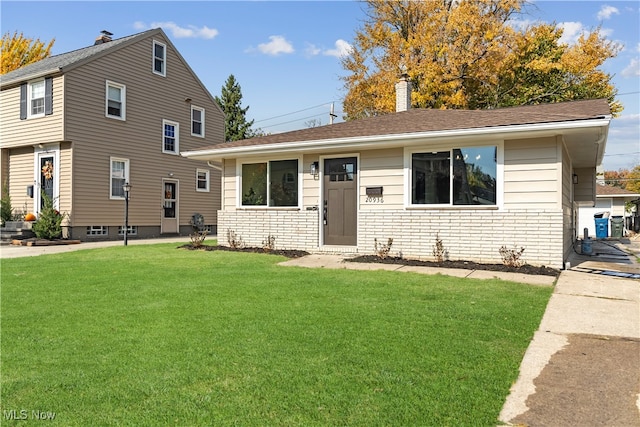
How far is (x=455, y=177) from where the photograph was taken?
8.78 meters

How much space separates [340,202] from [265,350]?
22.9 feet

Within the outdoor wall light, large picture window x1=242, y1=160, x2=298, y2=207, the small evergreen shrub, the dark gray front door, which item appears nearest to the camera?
the dark gray front door

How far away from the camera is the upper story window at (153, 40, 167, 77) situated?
1866cm

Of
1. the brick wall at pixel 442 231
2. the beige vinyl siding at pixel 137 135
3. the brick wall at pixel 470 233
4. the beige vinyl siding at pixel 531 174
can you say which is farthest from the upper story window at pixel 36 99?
the beige vinyl siding at pixel 531 174

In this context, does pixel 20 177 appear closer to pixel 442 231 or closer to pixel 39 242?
pixel 39 242

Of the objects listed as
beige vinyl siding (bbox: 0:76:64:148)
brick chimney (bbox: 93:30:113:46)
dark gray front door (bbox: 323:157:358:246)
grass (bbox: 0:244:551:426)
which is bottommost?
grass (bbox: 0:244:551:426)

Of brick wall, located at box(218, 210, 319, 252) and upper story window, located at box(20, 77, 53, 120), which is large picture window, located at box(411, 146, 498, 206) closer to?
brick wall, located at box(218, 210, 319, 252)

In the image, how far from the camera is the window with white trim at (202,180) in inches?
813

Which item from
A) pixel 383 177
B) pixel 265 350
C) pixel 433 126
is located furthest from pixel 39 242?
pixel 265 350

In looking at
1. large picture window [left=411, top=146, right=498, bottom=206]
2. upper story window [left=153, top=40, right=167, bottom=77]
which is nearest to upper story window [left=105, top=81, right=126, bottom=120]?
upper story window [left=153, top=40, right=167, bottom=77]

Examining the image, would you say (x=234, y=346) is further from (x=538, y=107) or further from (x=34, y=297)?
(x=538, y=107)

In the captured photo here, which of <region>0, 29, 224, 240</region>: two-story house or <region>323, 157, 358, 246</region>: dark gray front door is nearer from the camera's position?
<region>323, 157, 358, 246</region>: dark gray front door

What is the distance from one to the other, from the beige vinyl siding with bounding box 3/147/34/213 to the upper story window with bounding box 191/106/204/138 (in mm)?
6702

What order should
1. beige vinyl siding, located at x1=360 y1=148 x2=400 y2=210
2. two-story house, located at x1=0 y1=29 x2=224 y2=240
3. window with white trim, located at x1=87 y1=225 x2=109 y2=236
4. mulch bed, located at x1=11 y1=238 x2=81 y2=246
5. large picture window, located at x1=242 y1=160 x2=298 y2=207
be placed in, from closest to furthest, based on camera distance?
beige vinyl siding, located at x1=360 y1=148 x2=400 y2=210, large picture window, located at x1=242 y1=160 x2=298 y2=207, mulch bed, located at x1=11 y1=238 x2=81 y2=246, two-story house, located at x1=0 y1=29 x2=224 y2=240, window with white trim, located at x1=87 y1=225 x2=109 y2=236
